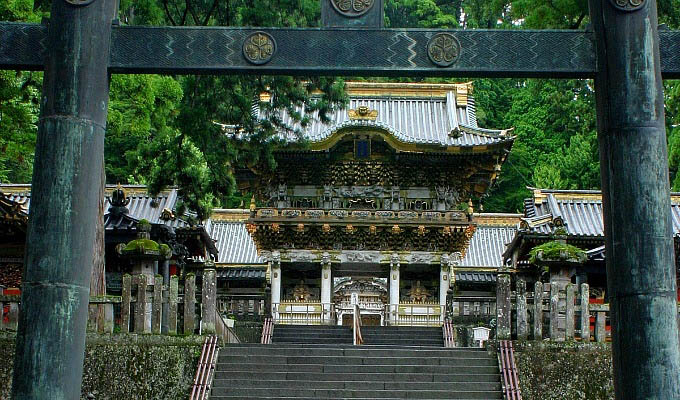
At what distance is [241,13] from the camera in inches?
515

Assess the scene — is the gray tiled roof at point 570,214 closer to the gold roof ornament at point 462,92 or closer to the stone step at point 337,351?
the gold roof ornament at point 462,92

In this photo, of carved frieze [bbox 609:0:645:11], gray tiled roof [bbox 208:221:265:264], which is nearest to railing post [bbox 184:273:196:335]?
carved frieze [bbox 609:0:645:11]

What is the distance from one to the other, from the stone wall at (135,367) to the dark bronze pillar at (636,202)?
8504 millimetres

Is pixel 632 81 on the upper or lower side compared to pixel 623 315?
upper

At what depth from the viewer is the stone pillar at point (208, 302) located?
14.3 meters

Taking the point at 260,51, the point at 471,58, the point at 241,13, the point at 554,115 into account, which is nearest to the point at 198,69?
the point at 260,51

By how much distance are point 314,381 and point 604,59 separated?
873cm

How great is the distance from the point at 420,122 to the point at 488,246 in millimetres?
5410

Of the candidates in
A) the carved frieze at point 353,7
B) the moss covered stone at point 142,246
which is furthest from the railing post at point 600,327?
the carved frieze at point 353,7

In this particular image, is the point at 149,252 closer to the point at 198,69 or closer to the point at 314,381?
the point at 314,381

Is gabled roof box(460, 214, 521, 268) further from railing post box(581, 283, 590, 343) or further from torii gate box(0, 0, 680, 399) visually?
torii gate box(0, 0, 680, 399)

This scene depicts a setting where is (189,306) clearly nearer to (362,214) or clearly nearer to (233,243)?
(362,214)

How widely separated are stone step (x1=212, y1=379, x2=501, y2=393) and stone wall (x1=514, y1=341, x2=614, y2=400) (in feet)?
2.05

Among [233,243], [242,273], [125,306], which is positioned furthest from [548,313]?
[233,243]
